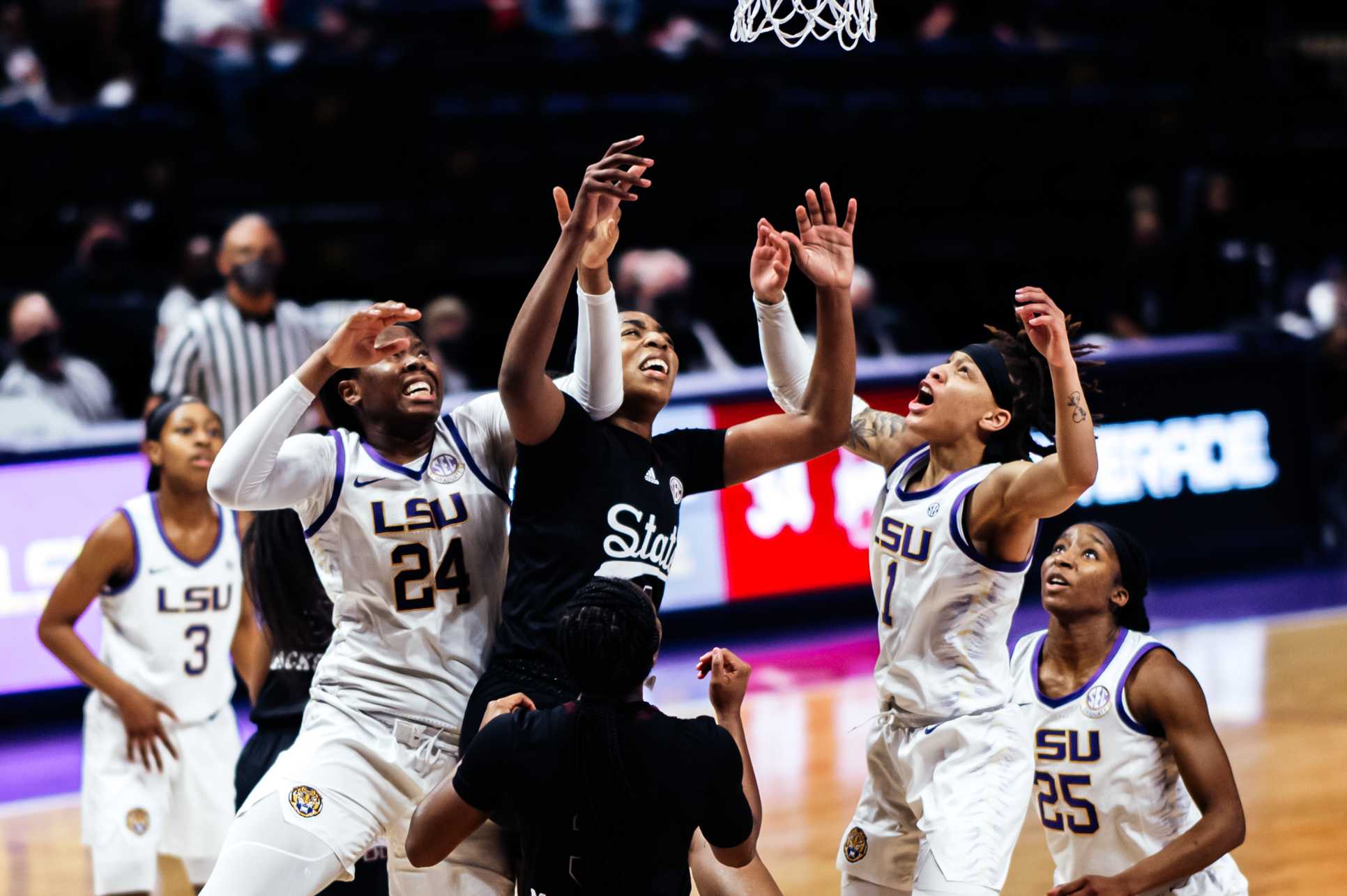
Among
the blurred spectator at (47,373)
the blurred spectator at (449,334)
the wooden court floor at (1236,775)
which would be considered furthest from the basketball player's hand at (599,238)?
the blurred spectator at (449,334)

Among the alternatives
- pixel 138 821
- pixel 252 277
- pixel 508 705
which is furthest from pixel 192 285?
pixel 508 705

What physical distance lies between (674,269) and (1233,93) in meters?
7.45

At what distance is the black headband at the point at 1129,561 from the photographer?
466 centimetres

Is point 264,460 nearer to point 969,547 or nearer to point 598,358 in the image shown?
point 598,358

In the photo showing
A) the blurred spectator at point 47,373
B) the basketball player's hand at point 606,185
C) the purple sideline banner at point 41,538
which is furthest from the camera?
the blurred spectator at point 47,373

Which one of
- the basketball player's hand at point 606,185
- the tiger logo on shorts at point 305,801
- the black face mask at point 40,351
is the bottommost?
the tiger logo on shorts at point 305,801

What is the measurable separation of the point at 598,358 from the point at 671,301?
5.97 m

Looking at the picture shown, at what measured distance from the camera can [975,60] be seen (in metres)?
14.1

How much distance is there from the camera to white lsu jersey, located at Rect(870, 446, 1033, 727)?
4.41 m

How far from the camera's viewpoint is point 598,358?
397cm

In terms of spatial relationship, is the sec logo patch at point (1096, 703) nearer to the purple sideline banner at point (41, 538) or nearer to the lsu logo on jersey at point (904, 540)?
the lsu logo on jersey at point (904, 540)

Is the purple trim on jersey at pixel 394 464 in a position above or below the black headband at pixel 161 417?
below

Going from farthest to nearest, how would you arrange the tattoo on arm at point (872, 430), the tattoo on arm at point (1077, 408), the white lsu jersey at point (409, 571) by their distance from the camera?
the tattoo on arm at point (872, 430) < the white lsu jersey at point (409, 571) < the tattoo on arm at point (1077, 408)

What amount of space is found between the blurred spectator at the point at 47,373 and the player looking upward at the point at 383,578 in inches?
191
